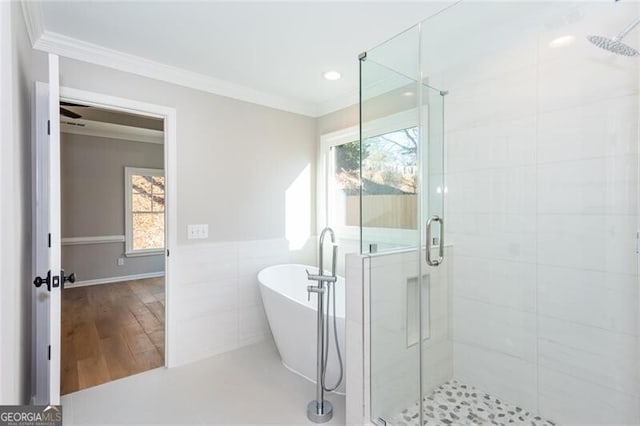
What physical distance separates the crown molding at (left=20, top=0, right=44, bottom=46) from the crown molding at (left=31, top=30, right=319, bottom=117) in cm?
3

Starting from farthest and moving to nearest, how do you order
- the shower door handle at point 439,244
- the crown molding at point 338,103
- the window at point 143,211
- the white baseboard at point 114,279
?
the window at point 143,211 → the white baseboard at point 114,279 → the crown molding at point 338,103 → the shower door handle at point 439,244

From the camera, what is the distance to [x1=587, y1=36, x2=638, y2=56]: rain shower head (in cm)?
151

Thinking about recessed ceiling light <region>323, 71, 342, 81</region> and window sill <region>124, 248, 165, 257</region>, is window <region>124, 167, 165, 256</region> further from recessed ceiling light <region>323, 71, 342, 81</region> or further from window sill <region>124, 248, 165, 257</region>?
recessed ceiling light <region>323, 71, 342, 81</region>

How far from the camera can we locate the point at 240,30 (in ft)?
6.56

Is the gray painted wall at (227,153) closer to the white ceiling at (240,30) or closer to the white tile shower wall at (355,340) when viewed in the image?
the white ceiling at (240,30)

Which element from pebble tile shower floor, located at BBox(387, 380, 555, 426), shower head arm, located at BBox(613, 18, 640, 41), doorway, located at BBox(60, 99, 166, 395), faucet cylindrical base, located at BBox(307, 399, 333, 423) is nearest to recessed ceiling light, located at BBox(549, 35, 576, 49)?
shower head arm, located at BBox(613, 18, 640, 41)

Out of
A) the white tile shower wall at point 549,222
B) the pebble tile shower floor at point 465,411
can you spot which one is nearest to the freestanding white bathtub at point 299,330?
the pebble tile shower floor at point 465,411

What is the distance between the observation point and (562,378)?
182 cm

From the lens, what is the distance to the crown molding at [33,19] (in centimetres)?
169

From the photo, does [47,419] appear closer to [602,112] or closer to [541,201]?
[541,201]

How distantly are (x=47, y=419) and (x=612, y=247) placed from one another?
305cm

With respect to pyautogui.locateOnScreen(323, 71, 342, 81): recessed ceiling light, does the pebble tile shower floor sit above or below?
below

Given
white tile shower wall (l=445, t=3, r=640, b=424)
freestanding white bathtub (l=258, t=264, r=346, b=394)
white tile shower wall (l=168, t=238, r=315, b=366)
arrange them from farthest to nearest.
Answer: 1. white tile shower wall (l=168, t=238, r=315, b=366)
2. freestanding white bathtub (l=258, t=264, r=346, b=394)
3. white tile shower wall (l=445, t=3, r=640, b=424)

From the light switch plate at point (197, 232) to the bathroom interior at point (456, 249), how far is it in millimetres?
35
